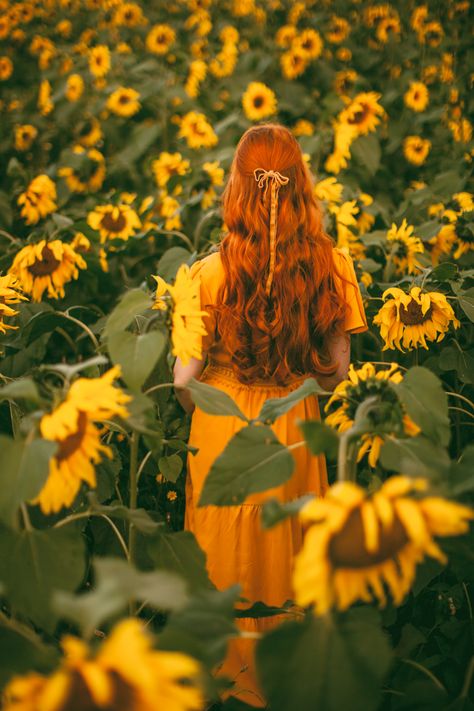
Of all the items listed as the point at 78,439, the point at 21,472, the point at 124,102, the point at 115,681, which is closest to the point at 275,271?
the point at 78,439

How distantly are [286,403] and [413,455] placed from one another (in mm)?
273

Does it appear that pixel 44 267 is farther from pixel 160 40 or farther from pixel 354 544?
pixel 160 40

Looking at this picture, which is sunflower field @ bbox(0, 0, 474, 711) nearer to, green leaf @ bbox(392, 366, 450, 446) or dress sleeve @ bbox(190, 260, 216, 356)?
green leaf @ bbox(392, 366, 450, 446)

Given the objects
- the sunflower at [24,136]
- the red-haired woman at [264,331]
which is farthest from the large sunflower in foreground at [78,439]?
the sunflower at [24,136]

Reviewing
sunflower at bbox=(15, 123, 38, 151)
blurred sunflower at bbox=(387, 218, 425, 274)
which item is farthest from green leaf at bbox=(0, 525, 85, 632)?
sunflower at bbox=(15, 123, 38, 151)

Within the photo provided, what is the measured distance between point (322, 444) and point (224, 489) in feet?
0.59

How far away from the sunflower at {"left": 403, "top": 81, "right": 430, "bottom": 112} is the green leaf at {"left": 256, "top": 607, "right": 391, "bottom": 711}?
3.59m

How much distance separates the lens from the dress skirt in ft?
5.69

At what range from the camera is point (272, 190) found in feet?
5.35

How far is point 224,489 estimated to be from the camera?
112cm

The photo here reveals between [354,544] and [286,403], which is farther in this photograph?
[286,403]

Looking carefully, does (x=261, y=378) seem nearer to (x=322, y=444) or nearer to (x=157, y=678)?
(x=322, y=444)

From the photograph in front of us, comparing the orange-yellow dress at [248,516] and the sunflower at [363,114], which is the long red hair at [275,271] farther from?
the sunflower at [363,114]

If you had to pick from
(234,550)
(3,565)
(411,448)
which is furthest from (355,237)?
(3,565)
